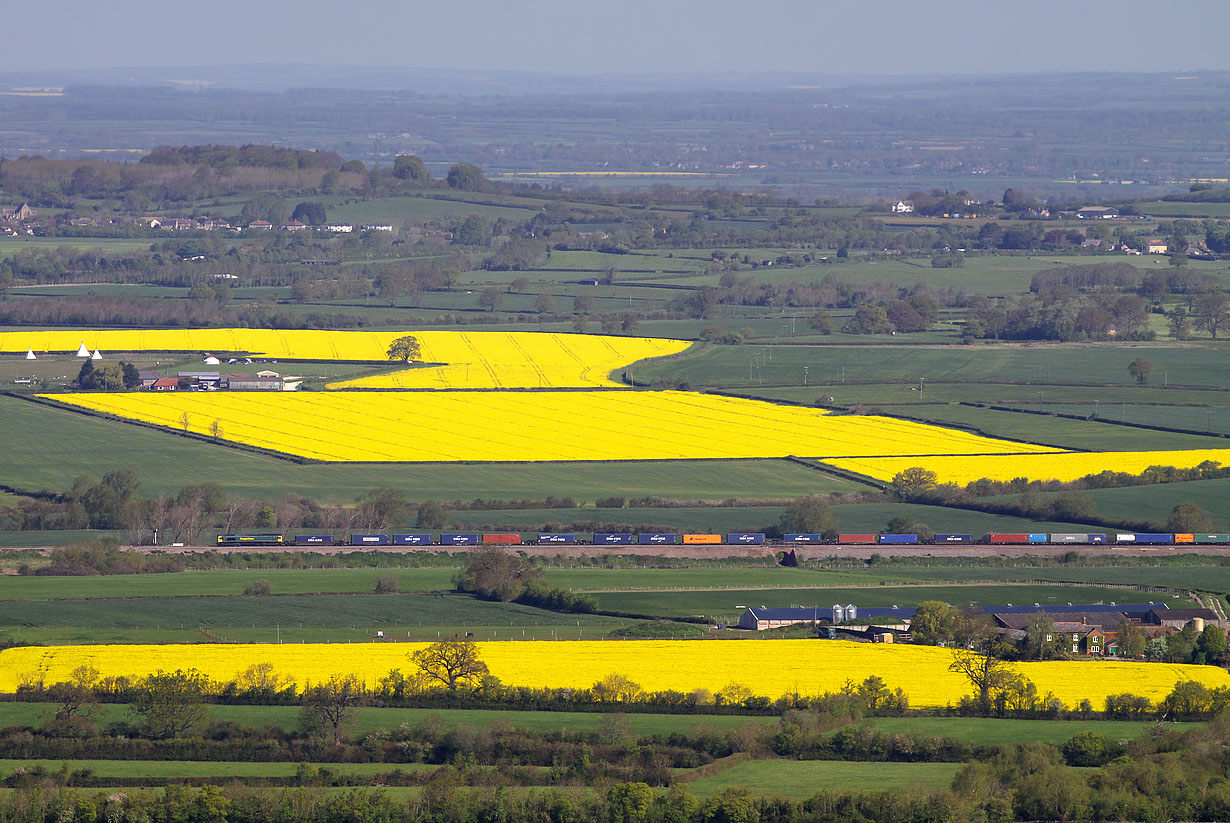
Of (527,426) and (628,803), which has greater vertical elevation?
(628,803)

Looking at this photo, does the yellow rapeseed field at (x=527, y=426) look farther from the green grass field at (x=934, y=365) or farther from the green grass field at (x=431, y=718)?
the green grass field at (x=431, y=718)

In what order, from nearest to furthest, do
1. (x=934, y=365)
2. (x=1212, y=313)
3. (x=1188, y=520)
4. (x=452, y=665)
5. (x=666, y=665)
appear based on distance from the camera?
1. (x=452, y=665)
2. (x=666, y=665)
3. (x=1188, y=520)
4. (x=934, y=365)
5. (x=1212, y=313)

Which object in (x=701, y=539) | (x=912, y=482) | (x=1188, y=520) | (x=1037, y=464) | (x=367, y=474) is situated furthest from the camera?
(x=1037, y=464)

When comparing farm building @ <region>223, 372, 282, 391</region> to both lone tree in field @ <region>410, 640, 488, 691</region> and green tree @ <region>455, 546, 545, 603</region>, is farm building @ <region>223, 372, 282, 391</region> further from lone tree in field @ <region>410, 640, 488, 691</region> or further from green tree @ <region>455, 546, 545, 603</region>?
lone tree in field @ <region>410, 640, 488, 691</region>

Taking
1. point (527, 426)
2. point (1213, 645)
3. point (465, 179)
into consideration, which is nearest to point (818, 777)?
point (1213, 645)

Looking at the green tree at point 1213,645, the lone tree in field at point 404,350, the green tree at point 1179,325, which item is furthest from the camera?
the green tree at point 1179,325

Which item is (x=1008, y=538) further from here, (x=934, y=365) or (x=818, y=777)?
(x=934, y=365)

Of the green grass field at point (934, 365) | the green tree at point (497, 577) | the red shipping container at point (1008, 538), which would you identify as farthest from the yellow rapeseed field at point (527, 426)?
the green tree at point (497, 577)
